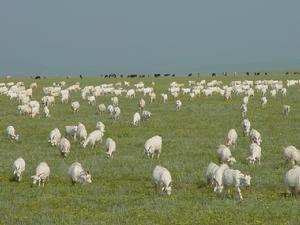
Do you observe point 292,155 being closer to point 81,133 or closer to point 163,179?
point 163,179

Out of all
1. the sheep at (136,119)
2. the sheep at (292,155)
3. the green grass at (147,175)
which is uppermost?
the sheep at (136,119)

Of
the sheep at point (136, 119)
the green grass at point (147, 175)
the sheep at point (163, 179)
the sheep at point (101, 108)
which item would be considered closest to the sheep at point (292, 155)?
the green grass at point (147, 175)

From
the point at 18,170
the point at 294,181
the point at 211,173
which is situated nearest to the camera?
the point at 294,181

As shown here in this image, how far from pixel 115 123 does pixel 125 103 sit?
12800 mm

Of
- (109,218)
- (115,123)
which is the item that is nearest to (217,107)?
(115,123)

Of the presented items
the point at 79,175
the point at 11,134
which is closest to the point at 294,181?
the point at 79,175

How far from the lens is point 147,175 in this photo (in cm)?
2292

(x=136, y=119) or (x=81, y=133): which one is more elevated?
(x=136, y=119)

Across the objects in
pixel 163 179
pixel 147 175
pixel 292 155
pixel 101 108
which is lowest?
pixel 147 175

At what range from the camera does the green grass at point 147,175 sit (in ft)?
56.3

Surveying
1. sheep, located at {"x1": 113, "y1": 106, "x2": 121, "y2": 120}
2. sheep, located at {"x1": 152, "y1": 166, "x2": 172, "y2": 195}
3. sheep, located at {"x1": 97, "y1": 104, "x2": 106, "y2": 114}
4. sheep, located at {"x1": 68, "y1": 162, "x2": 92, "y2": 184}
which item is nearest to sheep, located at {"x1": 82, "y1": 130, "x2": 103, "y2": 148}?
sheep, located at {"x1": 68, "y1": 162, "x2": 92, "y2": 184}

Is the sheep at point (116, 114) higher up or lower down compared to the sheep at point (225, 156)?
higher up

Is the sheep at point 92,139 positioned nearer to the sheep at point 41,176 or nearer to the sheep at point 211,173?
the sheep at point 41,176

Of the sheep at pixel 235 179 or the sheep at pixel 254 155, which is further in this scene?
the sheep at pixel 254 155
